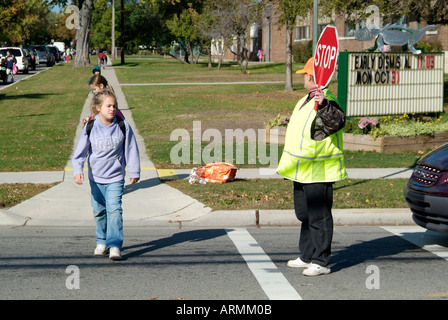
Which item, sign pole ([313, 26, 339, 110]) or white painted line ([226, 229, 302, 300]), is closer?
white painted line ([226, 229, 302, 300])

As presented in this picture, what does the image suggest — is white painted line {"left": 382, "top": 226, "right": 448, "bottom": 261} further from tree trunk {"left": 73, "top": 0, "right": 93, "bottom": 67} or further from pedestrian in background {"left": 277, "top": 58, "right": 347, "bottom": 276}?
tree trunk {"left": 73, "top": 0, "right": 93, "bottom": 67}

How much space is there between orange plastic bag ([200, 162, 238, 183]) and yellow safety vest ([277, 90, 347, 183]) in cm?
498

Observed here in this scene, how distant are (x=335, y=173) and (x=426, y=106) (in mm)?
12429

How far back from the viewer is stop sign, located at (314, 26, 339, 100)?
6055 mm

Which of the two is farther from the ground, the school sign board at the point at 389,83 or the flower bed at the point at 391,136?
the school sign board at the point at 389,83

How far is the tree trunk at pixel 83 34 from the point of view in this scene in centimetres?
5431

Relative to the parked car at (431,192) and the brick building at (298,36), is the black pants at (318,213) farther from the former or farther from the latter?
the brick building at (298,36)

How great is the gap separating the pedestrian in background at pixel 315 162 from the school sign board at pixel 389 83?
395 inches

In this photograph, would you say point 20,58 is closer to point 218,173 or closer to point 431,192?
point 218,173

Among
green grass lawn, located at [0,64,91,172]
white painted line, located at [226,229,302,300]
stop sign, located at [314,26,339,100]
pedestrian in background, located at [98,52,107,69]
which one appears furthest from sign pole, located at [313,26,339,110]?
pedestrian in background, located at [98,52,107,69]

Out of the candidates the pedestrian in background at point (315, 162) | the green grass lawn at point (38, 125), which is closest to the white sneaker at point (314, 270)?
the pedestrian in background at point (315, 162)

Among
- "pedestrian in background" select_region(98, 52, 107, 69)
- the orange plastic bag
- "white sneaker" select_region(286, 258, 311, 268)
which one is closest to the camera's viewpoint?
"white sneaker" select_region(286, 258, 311, 268)

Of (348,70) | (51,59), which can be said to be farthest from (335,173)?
(51,59)

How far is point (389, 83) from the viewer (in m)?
16.9
